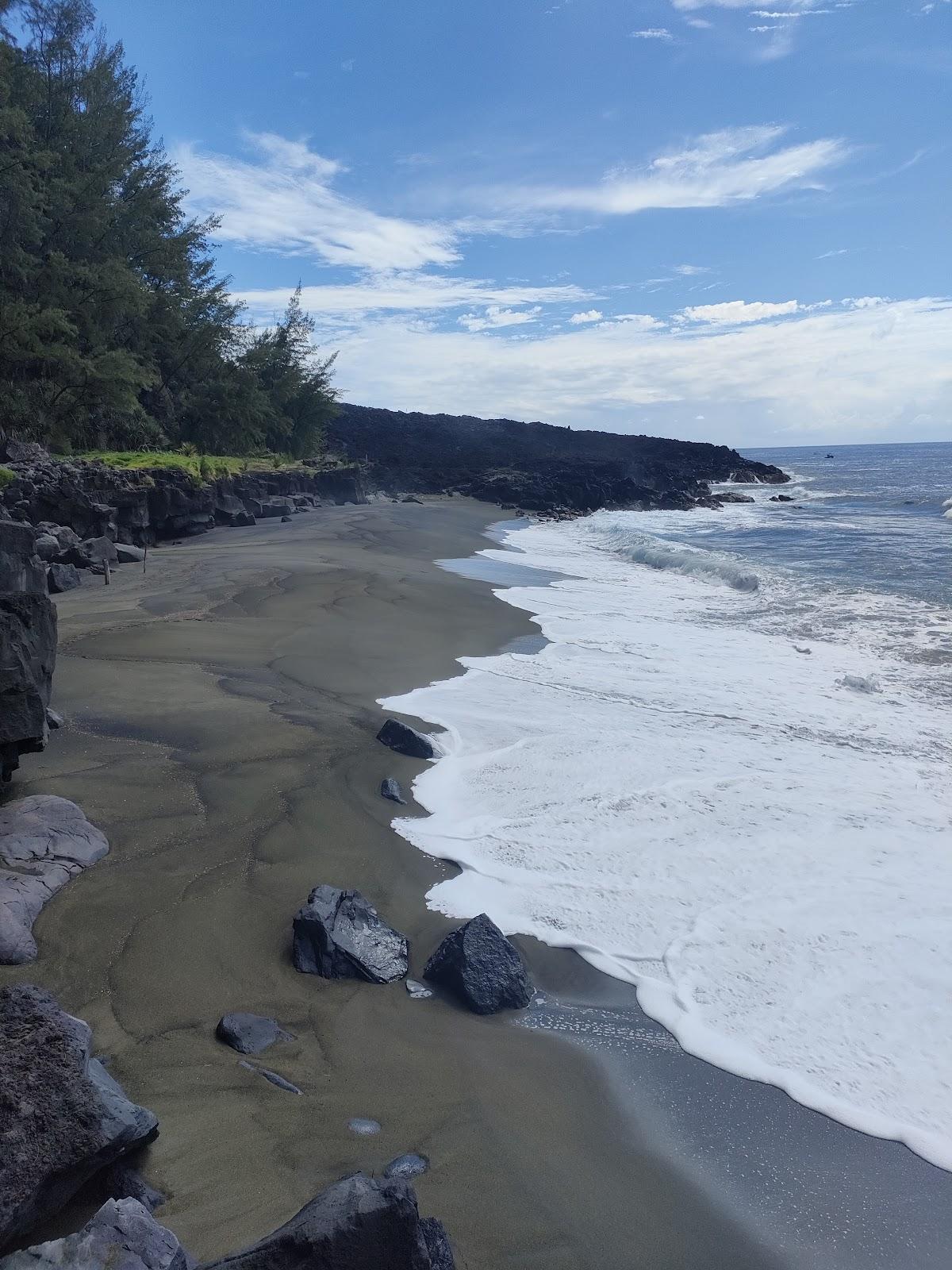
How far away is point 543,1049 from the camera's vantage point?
346 cm

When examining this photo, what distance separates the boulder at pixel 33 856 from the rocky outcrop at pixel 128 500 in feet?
31.3

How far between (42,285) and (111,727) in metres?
18.2

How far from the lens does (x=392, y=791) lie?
555 centimetres

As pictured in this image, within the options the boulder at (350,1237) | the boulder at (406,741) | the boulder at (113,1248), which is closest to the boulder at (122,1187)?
the boulder at (113,1248)

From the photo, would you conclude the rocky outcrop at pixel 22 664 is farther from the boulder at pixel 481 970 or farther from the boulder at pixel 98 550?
the boulder at pixel 98 550

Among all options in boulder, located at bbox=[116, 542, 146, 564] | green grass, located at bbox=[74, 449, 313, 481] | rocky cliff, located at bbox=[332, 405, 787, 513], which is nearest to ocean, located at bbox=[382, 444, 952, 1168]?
boulder, located at bbox=[116, 542, 146, 564]

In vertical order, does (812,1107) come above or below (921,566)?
below

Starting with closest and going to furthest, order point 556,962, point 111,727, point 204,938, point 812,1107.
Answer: point 812,1107 < point 204,938 < point 556,962 < point 111,727

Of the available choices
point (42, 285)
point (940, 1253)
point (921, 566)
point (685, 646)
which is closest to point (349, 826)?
point (940, 1253)

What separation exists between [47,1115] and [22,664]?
2.37 metres

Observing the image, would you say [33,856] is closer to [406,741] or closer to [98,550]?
[406,741]

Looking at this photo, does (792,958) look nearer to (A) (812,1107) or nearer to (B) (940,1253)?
(A) (812,1107)

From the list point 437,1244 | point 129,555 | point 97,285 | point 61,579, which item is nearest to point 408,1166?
point 437,1244

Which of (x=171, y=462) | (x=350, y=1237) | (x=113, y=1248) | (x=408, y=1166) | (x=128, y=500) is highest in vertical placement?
(x=171, y=462)
